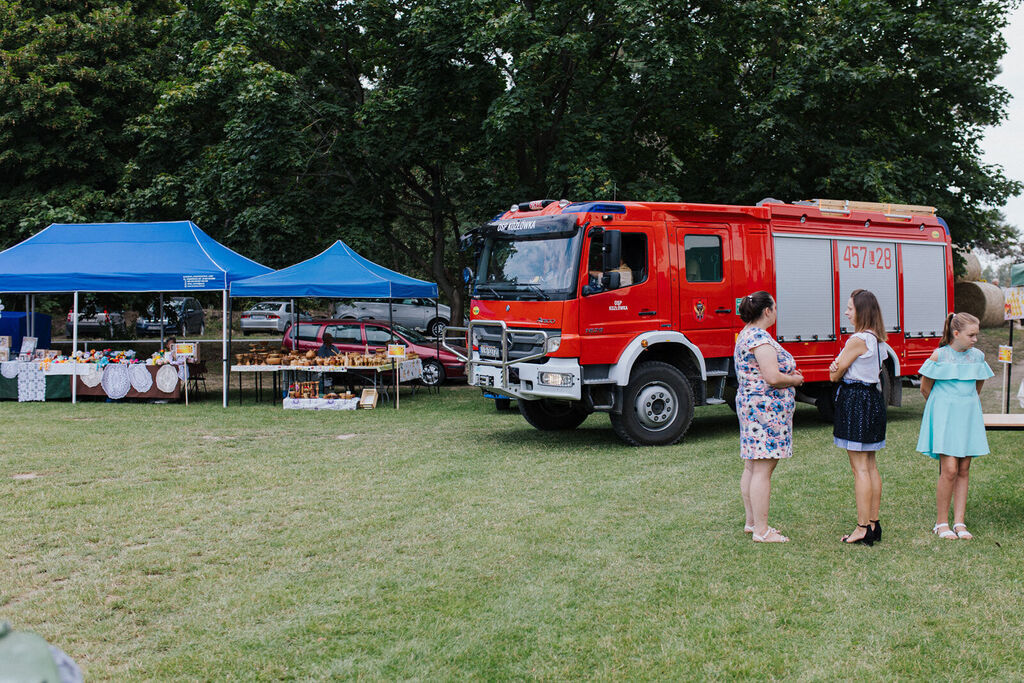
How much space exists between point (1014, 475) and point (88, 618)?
26.0ft

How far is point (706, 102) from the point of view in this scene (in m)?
18.9

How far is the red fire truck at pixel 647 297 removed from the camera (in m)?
10.3

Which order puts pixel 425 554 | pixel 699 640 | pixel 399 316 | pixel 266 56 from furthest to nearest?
pixel 399 316 < pixel 266 56 < pixel 425 554 < pixel 699 640

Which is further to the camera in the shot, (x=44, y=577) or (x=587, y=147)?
(x=587, y=147)

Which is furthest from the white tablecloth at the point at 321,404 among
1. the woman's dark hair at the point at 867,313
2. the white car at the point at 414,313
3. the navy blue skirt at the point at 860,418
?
the white car at the point at 414,313

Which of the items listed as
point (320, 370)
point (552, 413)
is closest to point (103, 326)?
point (320, 370)

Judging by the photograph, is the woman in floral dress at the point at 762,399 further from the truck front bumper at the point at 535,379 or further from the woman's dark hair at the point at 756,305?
the truck front bumper at the point at 535,379

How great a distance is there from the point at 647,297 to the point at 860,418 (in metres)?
4.81

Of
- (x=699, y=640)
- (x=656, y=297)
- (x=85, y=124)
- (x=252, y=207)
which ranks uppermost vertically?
(x=85, y=124)

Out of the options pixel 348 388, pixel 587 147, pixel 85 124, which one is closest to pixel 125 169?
pixel 85 124

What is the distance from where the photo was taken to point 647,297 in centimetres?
1063

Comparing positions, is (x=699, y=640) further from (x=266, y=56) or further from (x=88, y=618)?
(x=266, y=56)

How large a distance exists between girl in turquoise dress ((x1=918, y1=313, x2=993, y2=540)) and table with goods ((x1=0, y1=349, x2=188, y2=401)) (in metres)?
13.6

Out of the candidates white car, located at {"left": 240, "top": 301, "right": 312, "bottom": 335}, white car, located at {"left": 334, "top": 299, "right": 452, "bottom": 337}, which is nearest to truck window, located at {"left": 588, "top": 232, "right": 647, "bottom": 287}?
white car, located at {"left": 334, "top": 299, "right": 452, "bottom": 337}
